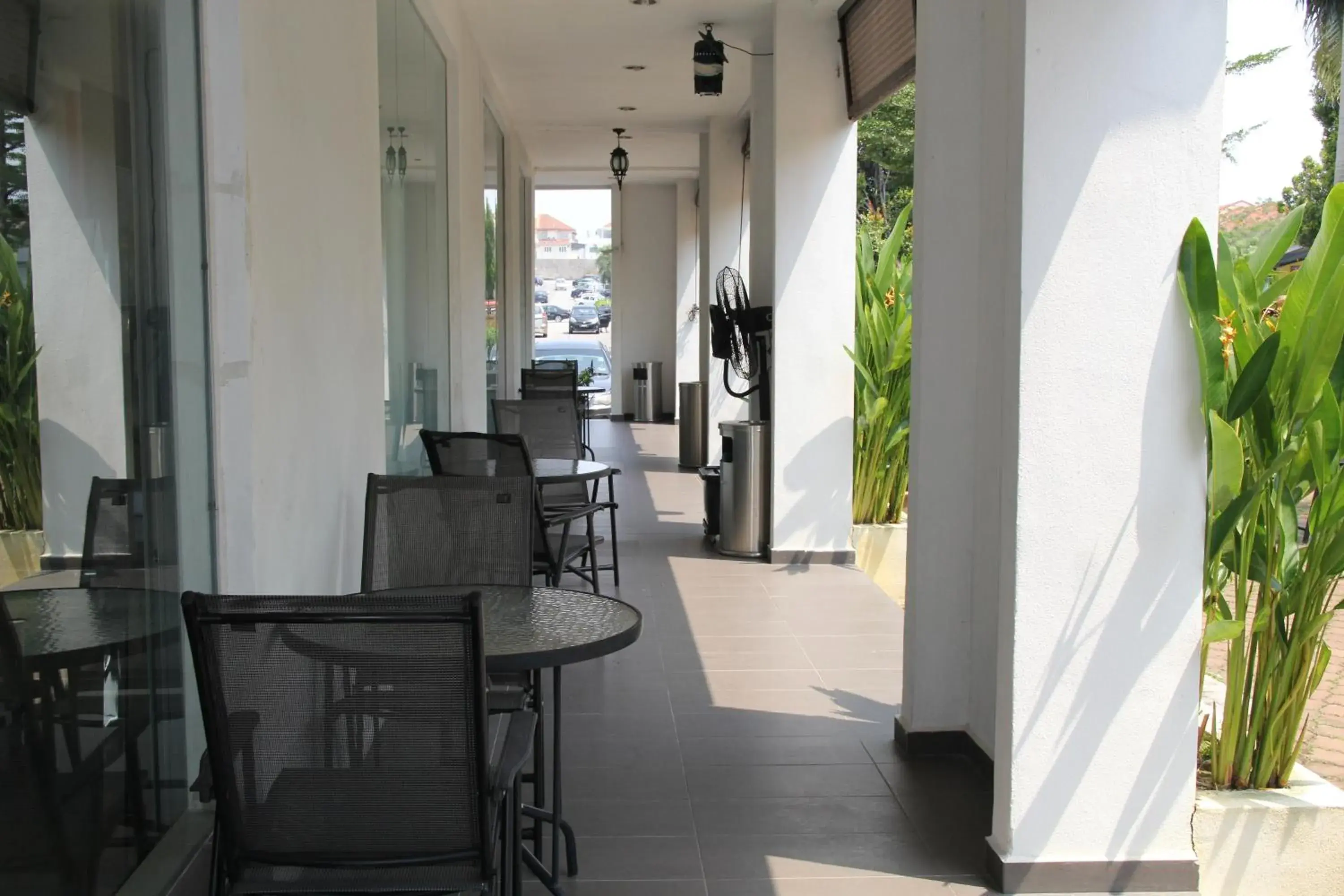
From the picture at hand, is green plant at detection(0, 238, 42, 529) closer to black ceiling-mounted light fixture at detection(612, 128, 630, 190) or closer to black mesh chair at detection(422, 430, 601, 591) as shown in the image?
black mesh chair at detection(422, 430, 601, 591)

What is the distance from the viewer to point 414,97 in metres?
5.54

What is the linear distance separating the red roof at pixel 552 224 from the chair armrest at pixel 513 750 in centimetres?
7888

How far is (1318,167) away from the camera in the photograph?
21656 millimetres

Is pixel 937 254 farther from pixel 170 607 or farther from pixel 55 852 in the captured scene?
pixel 55 852

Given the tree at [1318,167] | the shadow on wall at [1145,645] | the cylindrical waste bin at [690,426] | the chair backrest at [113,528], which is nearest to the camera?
the chair backrest at [113,528]

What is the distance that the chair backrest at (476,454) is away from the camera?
190 inches

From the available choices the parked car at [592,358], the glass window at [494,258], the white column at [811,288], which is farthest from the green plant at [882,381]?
the parked car at [592,358]

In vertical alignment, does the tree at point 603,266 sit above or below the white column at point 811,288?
above

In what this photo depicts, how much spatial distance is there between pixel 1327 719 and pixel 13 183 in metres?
4.96

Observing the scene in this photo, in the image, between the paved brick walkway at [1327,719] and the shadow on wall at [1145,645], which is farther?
the paved brick walkway at [1327,719]

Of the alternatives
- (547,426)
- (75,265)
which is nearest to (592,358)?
(547,426)

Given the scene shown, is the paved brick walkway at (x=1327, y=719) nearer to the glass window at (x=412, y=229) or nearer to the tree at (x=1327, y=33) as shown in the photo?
the glass window at (x=412, y=229)

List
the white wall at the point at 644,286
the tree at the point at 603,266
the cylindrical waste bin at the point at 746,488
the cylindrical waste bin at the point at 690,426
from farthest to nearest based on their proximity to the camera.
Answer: the tree at the point at 603,266, the white wall at the point at 644,286, the cylindrical waste bin at the point at 690,426, the cylindrical waste bin at the point at 746,488

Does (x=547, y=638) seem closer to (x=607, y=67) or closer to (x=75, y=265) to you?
(x=75, y=265)
